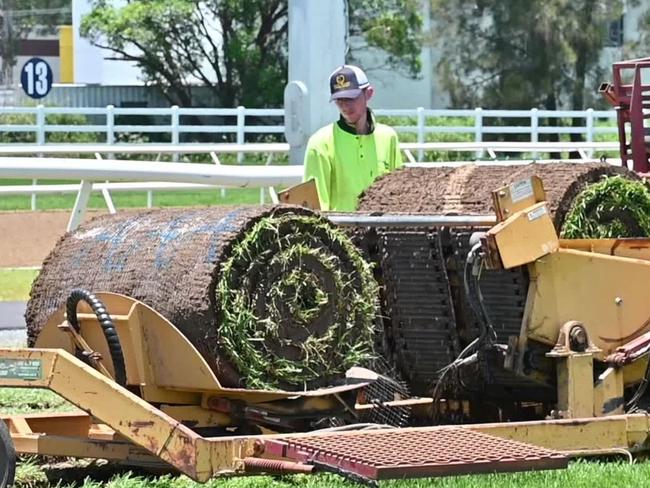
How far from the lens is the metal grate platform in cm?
603

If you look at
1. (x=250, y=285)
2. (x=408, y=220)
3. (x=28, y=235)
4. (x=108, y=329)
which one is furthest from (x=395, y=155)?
(x=28, y=235)

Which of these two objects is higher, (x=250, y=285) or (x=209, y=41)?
(x=209, y=41)

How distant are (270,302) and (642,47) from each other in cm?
5727

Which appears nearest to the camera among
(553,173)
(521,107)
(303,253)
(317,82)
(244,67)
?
(303,253)

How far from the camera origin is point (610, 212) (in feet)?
26.7

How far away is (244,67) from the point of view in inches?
2196

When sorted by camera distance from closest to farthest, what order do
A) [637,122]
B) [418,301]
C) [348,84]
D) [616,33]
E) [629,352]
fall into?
[629,352] < [418,301] < [348,84] < [637,122] < [616,33]

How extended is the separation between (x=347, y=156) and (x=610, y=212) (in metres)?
1.56

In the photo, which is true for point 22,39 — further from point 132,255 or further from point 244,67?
point 132,255

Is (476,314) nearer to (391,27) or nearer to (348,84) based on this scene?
(348,84)

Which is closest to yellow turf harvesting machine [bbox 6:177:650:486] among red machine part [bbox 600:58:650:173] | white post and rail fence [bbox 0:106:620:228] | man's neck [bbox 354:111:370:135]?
man's neck [bbox 354:111:370:135]

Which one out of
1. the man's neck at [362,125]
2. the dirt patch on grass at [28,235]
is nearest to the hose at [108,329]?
the man's neck at [362,125]

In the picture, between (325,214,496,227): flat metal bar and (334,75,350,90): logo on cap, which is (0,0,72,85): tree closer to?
(334,75,350,90): logo on cap

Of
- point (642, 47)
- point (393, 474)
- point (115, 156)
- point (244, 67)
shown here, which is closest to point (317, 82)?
point (393, 474)
